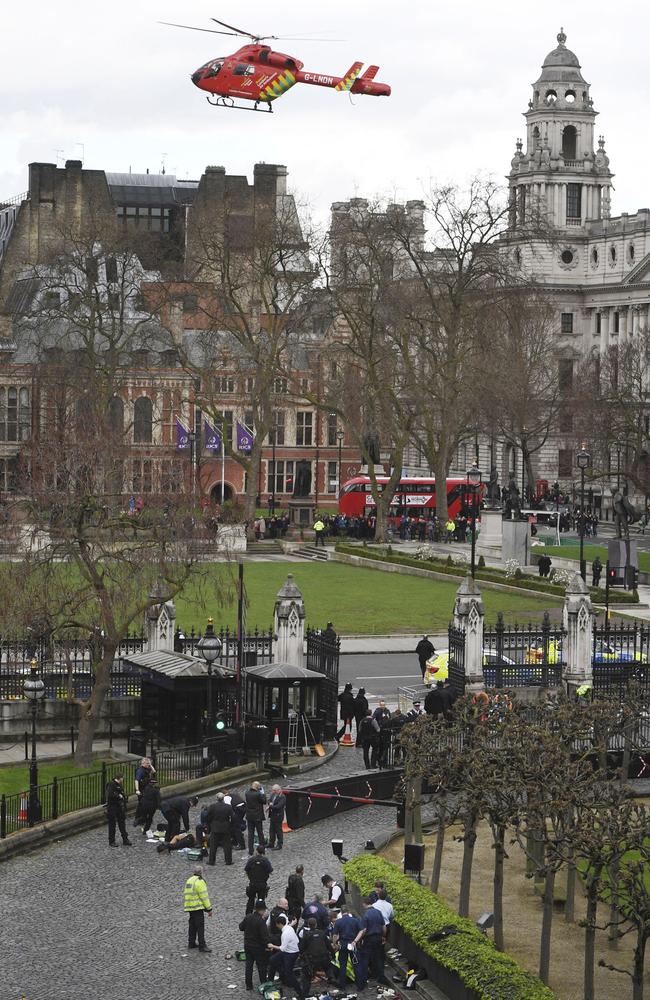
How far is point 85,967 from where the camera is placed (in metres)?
22.4

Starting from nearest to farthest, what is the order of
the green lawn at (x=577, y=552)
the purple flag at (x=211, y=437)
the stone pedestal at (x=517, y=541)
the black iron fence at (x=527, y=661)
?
the black iron fence at (x=527, y=661), the stone pedestal at (x=517, y=541), the green lawn at (x=577, y=552), the purple flag at (x=211, y=437)

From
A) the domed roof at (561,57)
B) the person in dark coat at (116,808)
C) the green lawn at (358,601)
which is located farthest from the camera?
the domed roof at (561,57)

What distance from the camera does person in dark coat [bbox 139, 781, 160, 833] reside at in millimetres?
28562

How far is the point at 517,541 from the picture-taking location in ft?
222

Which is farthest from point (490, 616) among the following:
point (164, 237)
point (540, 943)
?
point (164, 237)

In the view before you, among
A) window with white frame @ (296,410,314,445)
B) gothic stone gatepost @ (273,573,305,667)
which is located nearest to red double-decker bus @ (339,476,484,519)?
window with white frame @ (296,410,314,445)

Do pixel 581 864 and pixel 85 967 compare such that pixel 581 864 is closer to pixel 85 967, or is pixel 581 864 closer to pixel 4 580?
pixel 85 967

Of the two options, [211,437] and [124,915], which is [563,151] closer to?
[211,437]

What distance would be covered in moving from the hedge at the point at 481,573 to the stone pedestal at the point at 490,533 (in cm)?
474

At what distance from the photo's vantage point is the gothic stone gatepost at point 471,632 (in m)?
36.6

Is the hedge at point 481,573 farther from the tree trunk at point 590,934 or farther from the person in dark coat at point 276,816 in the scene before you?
the tree trunk at point 590,934

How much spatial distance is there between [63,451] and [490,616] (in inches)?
716

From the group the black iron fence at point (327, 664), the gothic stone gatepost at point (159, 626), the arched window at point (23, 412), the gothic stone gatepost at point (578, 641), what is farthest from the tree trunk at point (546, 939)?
the arched window at point (23, 412)

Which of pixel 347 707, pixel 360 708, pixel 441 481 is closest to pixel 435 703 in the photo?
pixel 360 708
